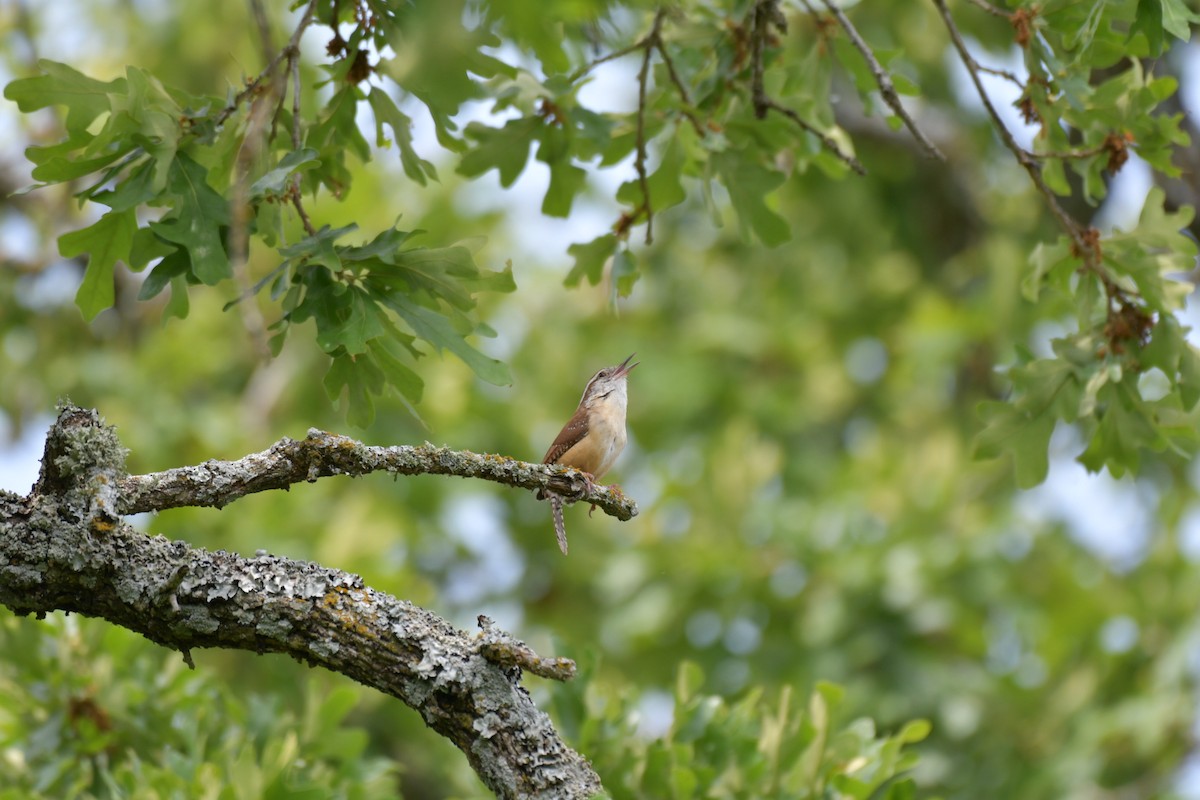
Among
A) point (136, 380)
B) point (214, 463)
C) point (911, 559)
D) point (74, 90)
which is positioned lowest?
point (214, 463)

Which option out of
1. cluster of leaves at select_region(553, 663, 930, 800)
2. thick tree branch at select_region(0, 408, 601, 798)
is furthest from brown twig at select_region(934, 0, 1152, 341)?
thick tree branch at select_region(0, 408, 601, 798)

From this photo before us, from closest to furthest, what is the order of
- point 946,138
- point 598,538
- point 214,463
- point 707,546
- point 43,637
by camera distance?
point 214,463, point 43,637, point 707,546, point 598,538, point 946,138

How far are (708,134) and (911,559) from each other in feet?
17.3

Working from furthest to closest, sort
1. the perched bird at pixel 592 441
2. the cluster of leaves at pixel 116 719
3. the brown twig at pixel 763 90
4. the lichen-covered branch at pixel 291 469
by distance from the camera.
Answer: the perched bird at pixel 592 441
the cluster of leaves at pixel 116 719
the brown twig at pixel 763 90
the lichen-covered branch at pixel 291 469

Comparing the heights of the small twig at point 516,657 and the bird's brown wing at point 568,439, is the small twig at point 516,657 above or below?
below

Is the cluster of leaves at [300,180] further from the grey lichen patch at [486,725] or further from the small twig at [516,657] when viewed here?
the grey lichen patch at [486,725]

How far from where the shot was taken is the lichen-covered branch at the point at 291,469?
2734 millimetres

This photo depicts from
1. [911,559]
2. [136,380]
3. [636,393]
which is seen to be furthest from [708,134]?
[636,393]

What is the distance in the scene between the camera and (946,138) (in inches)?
460

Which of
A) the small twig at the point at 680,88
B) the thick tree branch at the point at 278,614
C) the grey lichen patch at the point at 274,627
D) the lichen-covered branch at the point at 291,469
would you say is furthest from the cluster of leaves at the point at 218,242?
the small twig at the point at 680,88

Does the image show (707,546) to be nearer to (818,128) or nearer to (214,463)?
(818,128)

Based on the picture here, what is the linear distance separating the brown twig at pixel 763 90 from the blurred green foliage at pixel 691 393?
0.29 feet

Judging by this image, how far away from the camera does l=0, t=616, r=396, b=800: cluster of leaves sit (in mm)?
4156

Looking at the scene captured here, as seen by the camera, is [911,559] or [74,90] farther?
[911,559]
